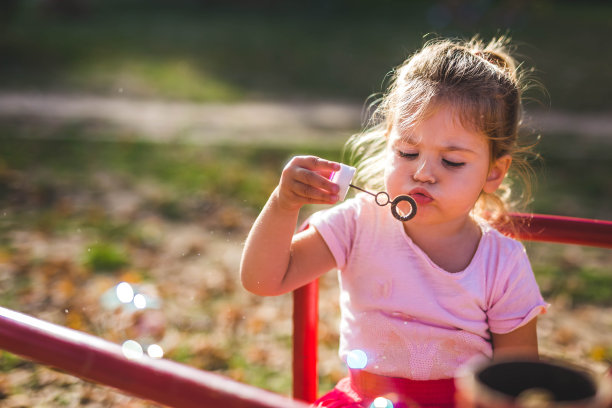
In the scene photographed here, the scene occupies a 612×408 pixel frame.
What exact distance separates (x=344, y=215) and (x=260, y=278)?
33 cm

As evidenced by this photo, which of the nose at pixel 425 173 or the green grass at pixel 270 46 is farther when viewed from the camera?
the green grass at pixel 270 46

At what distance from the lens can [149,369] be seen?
38.2 inches

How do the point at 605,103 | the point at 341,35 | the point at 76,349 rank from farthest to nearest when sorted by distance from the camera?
1. the point at 341,35
2. the point at 605,103
3. the point at 76,349

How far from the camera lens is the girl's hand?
5.09ft

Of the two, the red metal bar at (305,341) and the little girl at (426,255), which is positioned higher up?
the little girl at (426,255)

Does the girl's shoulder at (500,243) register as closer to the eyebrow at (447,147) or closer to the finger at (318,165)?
the eyebrow at (447,147)

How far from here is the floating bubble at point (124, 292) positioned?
3738 mm

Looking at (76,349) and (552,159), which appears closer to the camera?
(76,349)

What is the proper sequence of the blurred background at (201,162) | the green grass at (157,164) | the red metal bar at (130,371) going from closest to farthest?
1. the red metal bar at (130,371)
2. the blurred background at (201,162)
3. the green grass at (157,164)

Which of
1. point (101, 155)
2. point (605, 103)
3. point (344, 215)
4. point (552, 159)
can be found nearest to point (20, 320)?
point (344, 215)

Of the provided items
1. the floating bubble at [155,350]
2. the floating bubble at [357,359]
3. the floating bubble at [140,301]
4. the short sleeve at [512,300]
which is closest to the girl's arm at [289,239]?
the floating bubble at [357,359]

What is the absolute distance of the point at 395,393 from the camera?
1.75m

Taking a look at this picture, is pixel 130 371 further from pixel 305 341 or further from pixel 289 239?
pixel 305 341

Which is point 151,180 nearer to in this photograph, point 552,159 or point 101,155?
point 101,155
